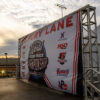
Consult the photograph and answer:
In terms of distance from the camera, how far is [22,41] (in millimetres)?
12070

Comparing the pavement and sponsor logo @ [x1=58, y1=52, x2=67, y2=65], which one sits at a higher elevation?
sponsor logo @ [x1=58, y1=52, x2=67, y2=65]

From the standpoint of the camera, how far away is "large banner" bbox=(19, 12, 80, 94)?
20.3 ft

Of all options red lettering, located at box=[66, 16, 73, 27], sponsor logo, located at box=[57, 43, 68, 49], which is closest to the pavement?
sponsor logo, located at box=[57, 43, 68, 49]

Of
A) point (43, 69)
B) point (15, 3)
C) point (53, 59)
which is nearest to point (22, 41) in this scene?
point (15, 3)

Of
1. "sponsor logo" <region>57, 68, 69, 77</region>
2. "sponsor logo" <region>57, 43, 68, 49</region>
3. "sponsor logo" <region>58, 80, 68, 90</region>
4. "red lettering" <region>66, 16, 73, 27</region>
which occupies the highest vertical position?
"red lettering" <region>66, 16, 73, 27</region>

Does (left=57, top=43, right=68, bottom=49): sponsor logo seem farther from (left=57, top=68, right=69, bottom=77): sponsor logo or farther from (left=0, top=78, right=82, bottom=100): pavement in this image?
(left=0, top=78, right=82, bottom=100): pavement

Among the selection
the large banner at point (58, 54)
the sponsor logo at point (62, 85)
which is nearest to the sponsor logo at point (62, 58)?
the large banner at point (58, 54)

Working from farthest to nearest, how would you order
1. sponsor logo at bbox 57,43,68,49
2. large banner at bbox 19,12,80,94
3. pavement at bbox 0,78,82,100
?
sponsor logo at bbox 57,43,68,49 → large banner at bbox 19,12,80,94 → pavement at bbox 0,78,82,100

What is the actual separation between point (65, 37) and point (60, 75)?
198 cm

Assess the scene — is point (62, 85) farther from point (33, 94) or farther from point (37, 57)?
point (37, 57)

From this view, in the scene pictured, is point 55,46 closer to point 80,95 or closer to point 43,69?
point 43,69

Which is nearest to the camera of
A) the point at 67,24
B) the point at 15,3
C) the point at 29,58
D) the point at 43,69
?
the point at 67,24

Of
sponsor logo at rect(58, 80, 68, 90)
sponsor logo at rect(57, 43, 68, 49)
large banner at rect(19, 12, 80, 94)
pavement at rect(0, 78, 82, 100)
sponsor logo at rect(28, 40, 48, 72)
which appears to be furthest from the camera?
sponsor logo at rect(28, 40, 48, 72)

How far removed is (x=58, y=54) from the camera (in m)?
7.14
